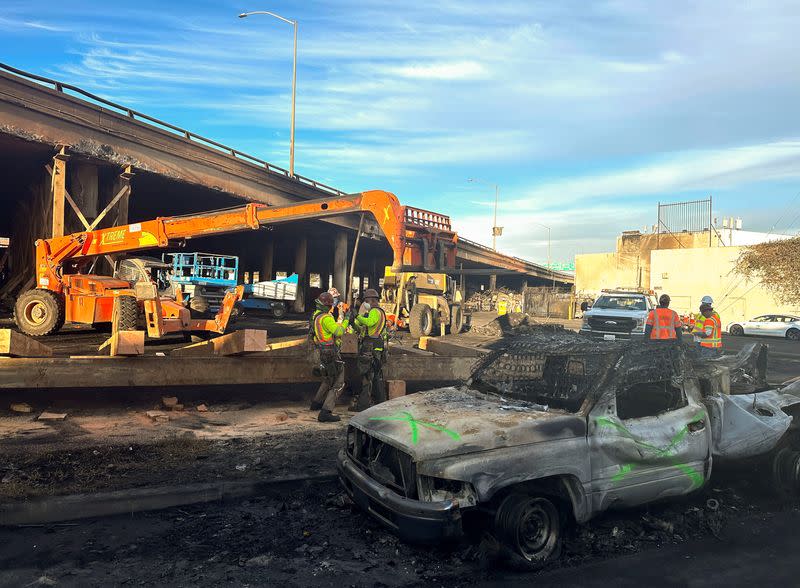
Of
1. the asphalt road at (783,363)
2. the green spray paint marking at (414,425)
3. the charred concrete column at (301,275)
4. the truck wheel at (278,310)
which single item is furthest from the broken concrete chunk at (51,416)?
the charred concrete column at (301,275)

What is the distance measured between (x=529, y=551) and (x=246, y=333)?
5117 millimetres

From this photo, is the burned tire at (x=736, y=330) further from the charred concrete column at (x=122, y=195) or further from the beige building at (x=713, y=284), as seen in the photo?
the charred concrete column at (x=122, y=195)

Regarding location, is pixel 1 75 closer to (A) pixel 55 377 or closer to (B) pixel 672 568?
(A) pixel 55 377

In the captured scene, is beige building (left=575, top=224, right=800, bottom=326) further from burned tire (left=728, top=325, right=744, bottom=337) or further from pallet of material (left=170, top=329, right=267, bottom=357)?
pallet of material (left=170, top=329, right=267, bottom=357)

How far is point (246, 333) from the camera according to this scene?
7789 millimetres

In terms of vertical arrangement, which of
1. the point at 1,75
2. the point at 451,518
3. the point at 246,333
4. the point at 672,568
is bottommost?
the point at 672,568

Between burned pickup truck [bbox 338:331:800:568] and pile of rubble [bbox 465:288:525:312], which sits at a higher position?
pile of rubble [bbox 465:288:525:312]

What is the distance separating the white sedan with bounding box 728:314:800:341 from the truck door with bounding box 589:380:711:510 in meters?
27.7

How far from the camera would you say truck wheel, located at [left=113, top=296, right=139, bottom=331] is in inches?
413

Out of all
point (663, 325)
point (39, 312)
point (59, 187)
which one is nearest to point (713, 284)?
point (663, 325)

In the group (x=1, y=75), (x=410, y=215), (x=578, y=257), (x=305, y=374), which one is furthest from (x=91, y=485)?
(x=578, y=257)

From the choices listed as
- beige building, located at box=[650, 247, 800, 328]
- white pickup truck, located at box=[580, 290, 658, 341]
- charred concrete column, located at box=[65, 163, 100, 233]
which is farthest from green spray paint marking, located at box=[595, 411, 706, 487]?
beige building, located at box=[650, 247, 800, 328]

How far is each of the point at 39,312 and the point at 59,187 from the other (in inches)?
272

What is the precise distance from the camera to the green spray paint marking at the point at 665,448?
414cm
